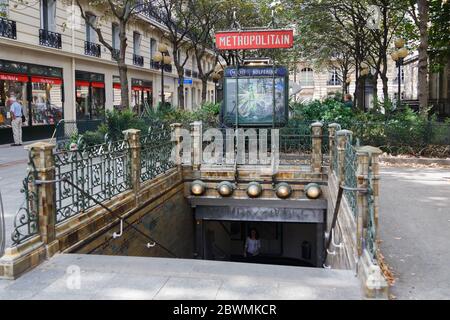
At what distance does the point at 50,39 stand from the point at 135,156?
15.6m

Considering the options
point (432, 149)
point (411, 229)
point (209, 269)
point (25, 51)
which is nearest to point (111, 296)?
point (209, 269)

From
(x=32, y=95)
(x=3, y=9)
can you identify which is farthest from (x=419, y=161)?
(x=32, y=95)

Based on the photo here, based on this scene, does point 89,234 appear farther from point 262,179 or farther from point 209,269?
point 262,179

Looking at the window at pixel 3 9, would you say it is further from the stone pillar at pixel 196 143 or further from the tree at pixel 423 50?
the tree at pixel 423 50

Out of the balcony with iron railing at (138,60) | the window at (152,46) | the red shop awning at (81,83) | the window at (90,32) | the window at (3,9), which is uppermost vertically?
the window at (152,46)

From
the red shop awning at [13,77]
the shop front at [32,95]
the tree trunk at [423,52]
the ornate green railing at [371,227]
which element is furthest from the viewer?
the shop front at [32,95]

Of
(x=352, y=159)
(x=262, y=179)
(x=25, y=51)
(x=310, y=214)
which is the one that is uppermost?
(x=25, y=51)

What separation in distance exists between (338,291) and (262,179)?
7317 millimetres

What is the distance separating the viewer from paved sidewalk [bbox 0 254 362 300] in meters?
4.82

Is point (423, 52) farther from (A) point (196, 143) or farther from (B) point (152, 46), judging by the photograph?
(B) point (152, 46)

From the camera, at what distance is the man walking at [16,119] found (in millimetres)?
17438

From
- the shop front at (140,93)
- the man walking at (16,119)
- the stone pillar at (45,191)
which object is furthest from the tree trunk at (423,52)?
the shop front at (140,93)

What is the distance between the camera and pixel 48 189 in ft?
20.0

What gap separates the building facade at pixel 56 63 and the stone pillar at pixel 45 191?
1152 centimetres
